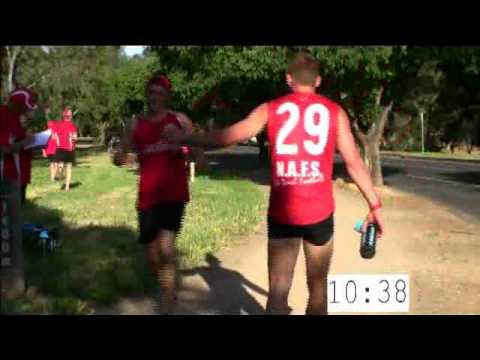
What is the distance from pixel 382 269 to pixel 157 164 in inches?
150

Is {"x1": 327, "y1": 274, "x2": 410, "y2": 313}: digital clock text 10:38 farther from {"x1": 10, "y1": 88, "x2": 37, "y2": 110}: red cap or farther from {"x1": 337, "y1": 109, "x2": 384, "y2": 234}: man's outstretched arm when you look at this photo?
{"x1": 10, "y1": 88, "x2": 37, "y2": 110}: red cap

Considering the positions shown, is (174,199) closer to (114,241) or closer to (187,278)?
(187,278)

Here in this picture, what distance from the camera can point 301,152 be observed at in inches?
170

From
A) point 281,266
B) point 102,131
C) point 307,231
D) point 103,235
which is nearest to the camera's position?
point 307,231

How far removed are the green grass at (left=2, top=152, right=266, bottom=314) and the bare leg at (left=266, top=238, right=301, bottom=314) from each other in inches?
79.7

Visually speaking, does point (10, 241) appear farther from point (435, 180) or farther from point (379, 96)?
point (435, 180)

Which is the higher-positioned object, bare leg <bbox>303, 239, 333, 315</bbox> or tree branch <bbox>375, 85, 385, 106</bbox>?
tree branch <bbox>375, 85, 385, 106</bbox>

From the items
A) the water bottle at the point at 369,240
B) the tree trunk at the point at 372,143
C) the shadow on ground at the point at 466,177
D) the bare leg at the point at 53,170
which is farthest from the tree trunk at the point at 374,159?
the water bottle at the point at 369,240

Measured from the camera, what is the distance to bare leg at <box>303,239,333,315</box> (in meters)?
4.56

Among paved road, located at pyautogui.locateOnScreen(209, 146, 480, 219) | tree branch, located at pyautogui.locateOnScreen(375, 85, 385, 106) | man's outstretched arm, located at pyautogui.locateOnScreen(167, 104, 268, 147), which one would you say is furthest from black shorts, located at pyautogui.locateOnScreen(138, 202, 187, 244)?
tree branch, located at pyautogui.locateOnScreen(375, 85, 385, 106)

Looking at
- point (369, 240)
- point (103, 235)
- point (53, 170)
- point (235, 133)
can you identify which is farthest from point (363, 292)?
A: point (53, 170)

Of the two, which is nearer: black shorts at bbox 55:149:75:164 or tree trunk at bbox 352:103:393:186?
black shorts at bbox 55:149:75:164
